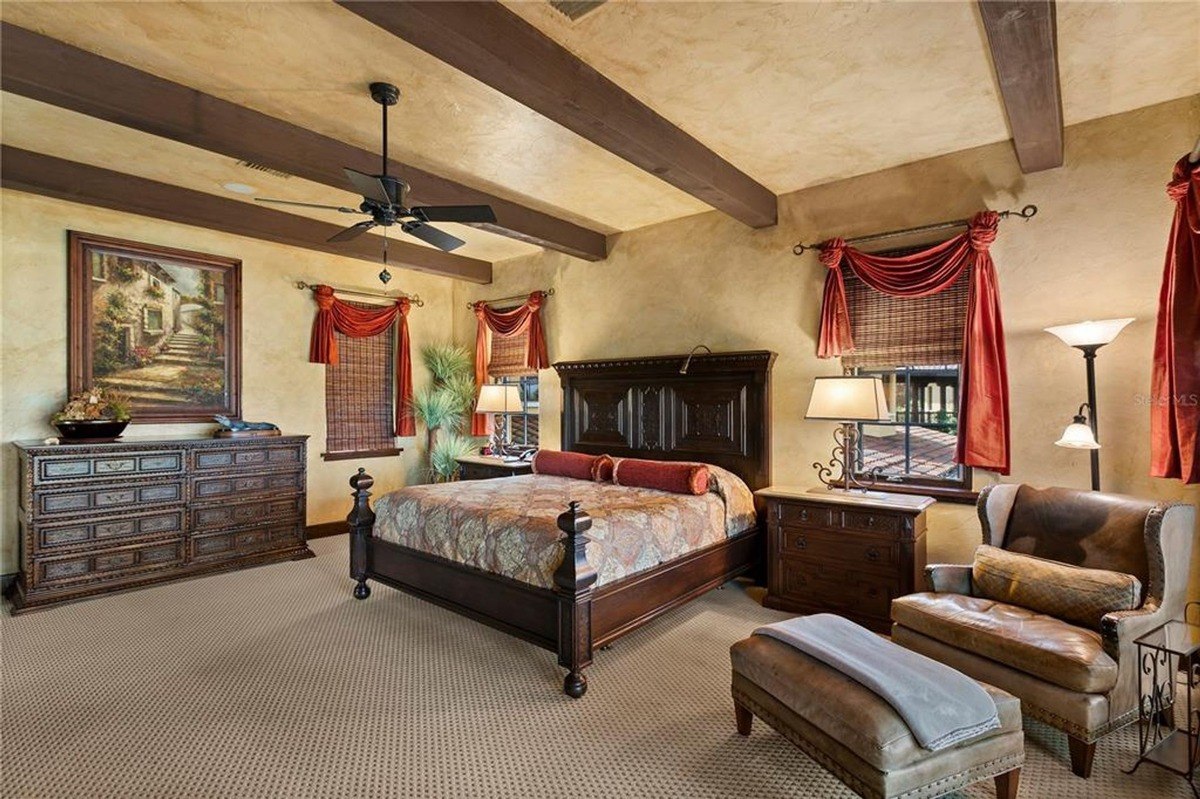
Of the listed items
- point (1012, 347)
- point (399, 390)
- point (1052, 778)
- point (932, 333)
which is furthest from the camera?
point (399, 390)

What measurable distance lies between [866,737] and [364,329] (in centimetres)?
606

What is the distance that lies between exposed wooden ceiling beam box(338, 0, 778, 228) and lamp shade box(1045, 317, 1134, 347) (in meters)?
2.15

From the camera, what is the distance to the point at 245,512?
4.98 m

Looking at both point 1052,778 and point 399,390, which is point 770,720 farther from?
point 399,390

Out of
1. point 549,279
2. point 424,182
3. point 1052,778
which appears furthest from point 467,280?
point 1052,778

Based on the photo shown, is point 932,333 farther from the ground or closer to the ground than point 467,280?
closer to the ground

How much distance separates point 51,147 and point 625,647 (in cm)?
496

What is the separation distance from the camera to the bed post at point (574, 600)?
2.82 m

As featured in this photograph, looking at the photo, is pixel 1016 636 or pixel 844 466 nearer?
pixel 1016 636

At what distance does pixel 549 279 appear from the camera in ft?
20.5

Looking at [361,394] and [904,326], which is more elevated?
[904,326]

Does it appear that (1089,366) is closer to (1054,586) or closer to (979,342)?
(979,342)

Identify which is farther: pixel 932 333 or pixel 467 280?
pixel 467 280

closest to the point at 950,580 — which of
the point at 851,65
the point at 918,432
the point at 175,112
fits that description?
the point at 918,432
